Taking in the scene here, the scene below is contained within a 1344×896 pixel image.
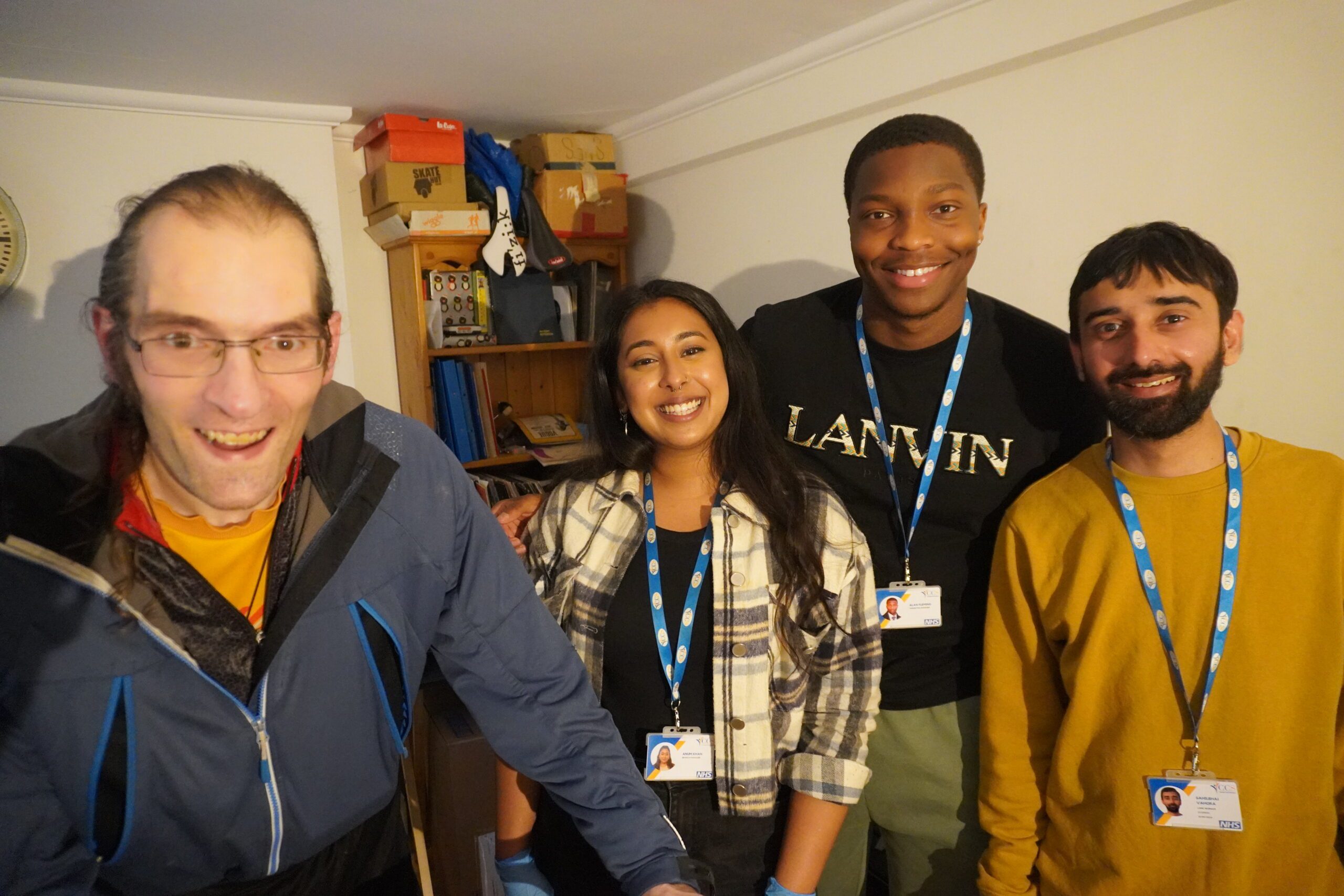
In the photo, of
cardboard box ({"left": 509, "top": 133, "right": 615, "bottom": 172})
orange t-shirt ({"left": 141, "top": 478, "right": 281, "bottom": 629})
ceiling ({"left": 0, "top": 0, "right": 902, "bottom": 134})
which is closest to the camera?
orange t-shirt ({"left": 141, "top": 478, "right": 281, "bottom": 629})

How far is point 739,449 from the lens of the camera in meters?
1.56

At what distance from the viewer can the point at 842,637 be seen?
142cm

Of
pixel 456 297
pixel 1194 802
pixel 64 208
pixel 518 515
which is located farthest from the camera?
pixel 456 297

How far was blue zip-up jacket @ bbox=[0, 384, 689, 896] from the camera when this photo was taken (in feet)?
2.93

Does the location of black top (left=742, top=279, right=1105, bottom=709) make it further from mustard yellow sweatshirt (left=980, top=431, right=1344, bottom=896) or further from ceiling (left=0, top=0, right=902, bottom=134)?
ceiling (left=0, top=0, right=902, bottom=134)

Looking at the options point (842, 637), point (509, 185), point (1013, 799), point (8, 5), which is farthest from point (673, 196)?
point (1013, 799)

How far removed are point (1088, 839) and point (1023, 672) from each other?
29 cm

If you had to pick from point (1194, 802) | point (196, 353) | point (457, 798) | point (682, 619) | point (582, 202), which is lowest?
point (457, 798)

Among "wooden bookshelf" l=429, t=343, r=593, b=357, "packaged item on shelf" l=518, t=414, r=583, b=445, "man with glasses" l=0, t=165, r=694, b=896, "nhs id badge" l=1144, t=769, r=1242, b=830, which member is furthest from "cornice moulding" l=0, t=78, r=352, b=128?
"nhs id badge" l=1144, t=769, r=1242, b=830

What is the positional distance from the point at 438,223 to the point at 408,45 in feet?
3.09

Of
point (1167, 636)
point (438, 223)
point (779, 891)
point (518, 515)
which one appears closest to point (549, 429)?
point (438, 223)

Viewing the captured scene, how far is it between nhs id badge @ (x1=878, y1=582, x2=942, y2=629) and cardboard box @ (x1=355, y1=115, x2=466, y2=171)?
2.80 metres

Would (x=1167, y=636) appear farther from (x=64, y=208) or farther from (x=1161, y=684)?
(x=64, y=208)

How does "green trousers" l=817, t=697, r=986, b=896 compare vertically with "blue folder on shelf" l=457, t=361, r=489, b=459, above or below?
below
